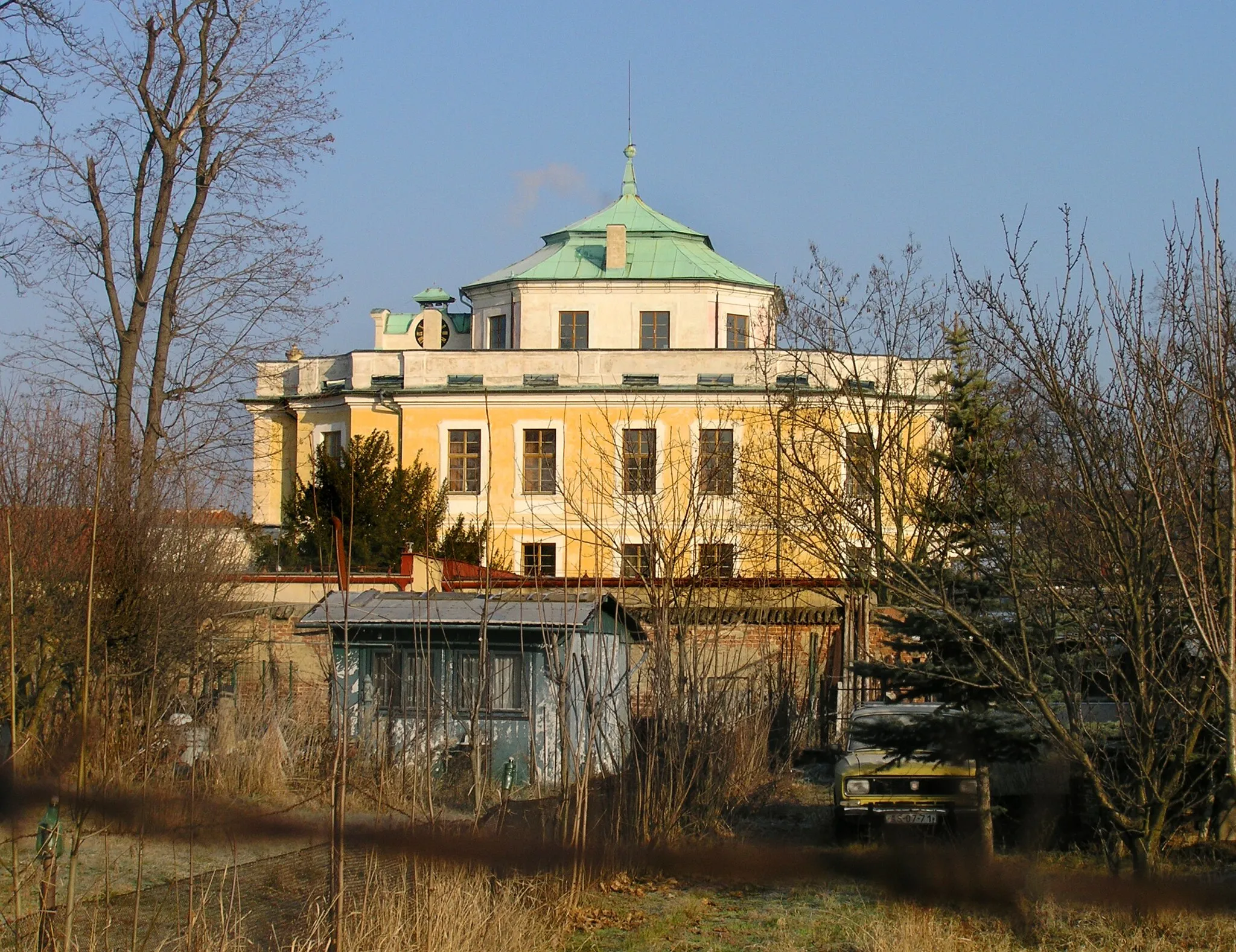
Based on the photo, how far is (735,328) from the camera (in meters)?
45.8

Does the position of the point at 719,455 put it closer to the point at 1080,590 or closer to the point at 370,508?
the point at 370,508

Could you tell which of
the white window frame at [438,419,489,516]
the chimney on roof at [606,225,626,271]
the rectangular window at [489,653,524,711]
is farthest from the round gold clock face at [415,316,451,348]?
the rectangular window at [489,653,524,711]

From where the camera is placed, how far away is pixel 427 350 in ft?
137

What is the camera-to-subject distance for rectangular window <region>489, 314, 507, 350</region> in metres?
48.5

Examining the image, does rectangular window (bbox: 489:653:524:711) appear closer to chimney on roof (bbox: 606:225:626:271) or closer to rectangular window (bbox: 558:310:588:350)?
rectangular window (bbox: 558:310:588:350)

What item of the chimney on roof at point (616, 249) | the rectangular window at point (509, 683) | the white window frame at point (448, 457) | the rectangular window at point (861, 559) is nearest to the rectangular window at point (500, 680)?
the rectangular window at point (509, 683)

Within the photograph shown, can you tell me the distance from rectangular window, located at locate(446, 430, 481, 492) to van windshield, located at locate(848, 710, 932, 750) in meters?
28.6

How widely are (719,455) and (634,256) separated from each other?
71.7 ft

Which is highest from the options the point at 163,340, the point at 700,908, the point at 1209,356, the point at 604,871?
the point at 163,340

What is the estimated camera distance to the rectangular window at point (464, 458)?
135 feet

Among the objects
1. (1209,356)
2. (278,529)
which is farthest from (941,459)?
(278,529)

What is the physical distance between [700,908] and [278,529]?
30.8m

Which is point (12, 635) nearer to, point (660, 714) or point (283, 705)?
point (660, 714)

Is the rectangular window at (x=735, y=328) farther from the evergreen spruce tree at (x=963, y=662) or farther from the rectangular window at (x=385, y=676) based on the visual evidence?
the evergreen spruce tree at (x=963, y=662)
